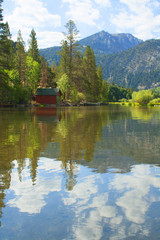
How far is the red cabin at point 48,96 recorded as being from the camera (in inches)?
2724

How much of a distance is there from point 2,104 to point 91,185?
4867 centimetres

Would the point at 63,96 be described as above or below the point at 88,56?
below

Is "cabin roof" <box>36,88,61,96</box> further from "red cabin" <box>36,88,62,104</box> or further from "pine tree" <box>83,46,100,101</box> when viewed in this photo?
"pine tree" <box>83,46,100,101</box>

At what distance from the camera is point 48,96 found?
2729 inches

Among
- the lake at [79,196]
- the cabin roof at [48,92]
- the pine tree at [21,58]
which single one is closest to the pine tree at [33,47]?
the pine tree at [21,58]

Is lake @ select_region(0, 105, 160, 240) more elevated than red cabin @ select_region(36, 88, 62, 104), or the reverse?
red cabin @ select_region(36, 88, 62, 104)

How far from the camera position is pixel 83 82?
79250mm

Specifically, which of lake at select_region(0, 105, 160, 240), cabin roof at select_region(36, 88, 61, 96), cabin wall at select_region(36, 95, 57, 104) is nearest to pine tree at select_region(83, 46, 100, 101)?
cabin roof at select_region(36, 88, 61, 96)

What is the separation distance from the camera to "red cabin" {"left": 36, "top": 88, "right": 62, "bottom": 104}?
6919cm

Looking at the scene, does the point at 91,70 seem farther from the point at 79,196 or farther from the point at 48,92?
the point at 79,196

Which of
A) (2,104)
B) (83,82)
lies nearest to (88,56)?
(83,82)

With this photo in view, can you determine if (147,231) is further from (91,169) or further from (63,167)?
(63,167)

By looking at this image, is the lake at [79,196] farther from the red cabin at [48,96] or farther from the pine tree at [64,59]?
the pine tree at [64,59]

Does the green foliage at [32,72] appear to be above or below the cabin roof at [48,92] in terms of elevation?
above
